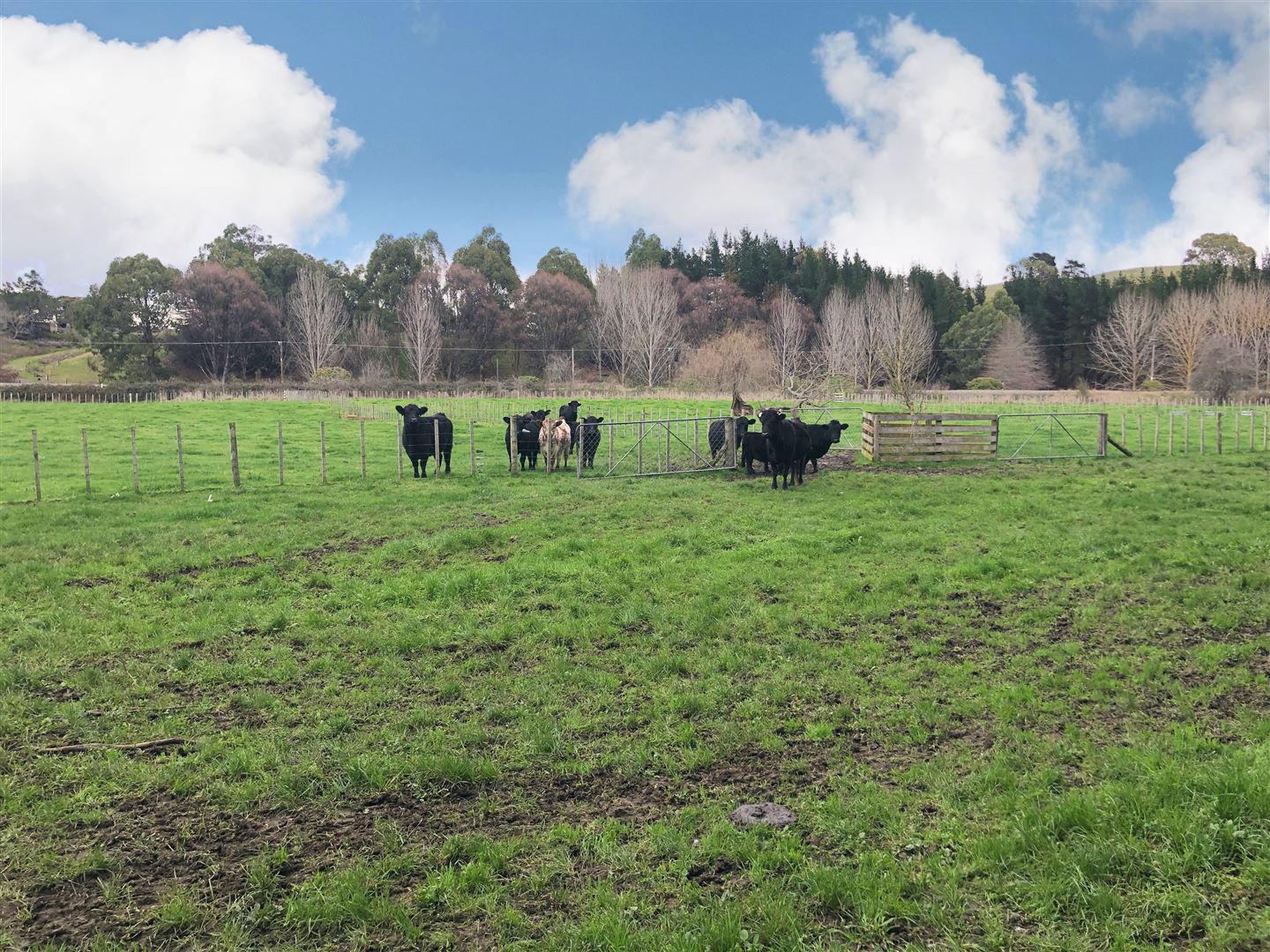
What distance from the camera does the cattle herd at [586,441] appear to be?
17.9 meters

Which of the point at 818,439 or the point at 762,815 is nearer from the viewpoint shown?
the point at 762,815

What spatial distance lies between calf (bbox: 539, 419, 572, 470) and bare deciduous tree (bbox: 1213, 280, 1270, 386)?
6437 cm

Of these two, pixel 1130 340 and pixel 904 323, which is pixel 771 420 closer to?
pixel 904 323

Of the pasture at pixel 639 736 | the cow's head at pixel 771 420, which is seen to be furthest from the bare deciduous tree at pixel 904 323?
the pasture at pixel 639 736

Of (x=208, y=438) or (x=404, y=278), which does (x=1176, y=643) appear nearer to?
(x=208, y=438)

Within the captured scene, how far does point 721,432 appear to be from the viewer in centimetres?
2225

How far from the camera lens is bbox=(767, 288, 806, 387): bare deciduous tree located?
66062mm

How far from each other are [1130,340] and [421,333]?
61.6m

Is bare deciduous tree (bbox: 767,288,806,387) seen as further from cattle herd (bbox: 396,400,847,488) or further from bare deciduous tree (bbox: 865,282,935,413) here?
cattle herd (bbox: 396,400,847,488)

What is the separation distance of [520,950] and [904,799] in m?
2.49

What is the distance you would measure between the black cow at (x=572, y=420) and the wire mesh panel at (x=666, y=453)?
0.42m

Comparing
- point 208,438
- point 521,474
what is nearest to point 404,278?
point 208,438

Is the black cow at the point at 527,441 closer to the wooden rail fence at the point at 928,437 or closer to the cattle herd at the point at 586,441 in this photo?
the cattle herd at the point at 586,441

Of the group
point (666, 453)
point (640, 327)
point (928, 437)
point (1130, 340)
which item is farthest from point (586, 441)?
point (1130, 340)
